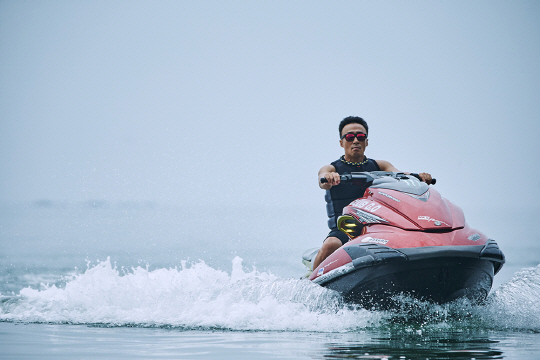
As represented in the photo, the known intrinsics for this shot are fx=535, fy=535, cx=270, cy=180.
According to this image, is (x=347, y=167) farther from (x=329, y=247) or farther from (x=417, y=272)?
(x=417, y=272)

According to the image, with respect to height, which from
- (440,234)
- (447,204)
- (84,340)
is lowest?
(84,340)

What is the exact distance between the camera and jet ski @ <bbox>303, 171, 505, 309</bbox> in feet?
10.3

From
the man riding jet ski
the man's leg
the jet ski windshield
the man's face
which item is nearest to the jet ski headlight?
the man riding jet ski

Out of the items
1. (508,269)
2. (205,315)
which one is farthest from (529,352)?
(508,269)

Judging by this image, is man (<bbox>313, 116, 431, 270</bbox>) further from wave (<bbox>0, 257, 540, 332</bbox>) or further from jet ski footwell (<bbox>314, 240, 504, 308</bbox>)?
jet ski footwell (<bbox>314, 240, 504, 308</bbox>)

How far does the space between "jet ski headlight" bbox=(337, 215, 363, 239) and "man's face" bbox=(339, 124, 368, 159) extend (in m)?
0.83

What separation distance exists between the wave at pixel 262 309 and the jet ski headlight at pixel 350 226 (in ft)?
1.47

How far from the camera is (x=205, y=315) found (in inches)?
149

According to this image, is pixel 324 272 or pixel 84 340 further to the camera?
pixel 324 272

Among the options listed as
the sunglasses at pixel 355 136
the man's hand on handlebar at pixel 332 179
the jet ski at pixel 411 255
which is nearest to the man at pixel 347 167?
the sunglasses at pixel 355 136

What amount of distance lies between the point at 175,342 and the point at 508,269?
8.50 meters

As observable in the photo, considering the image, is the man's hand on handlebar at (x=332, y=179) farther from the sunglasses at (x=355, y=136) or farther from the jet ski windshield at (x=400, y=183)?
the sunglasses at (x=355, y=136)

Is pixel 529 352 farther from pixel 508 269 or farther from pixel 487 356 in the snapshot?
pixel 508 269

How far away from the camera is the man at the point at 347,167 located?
13.4 feet
